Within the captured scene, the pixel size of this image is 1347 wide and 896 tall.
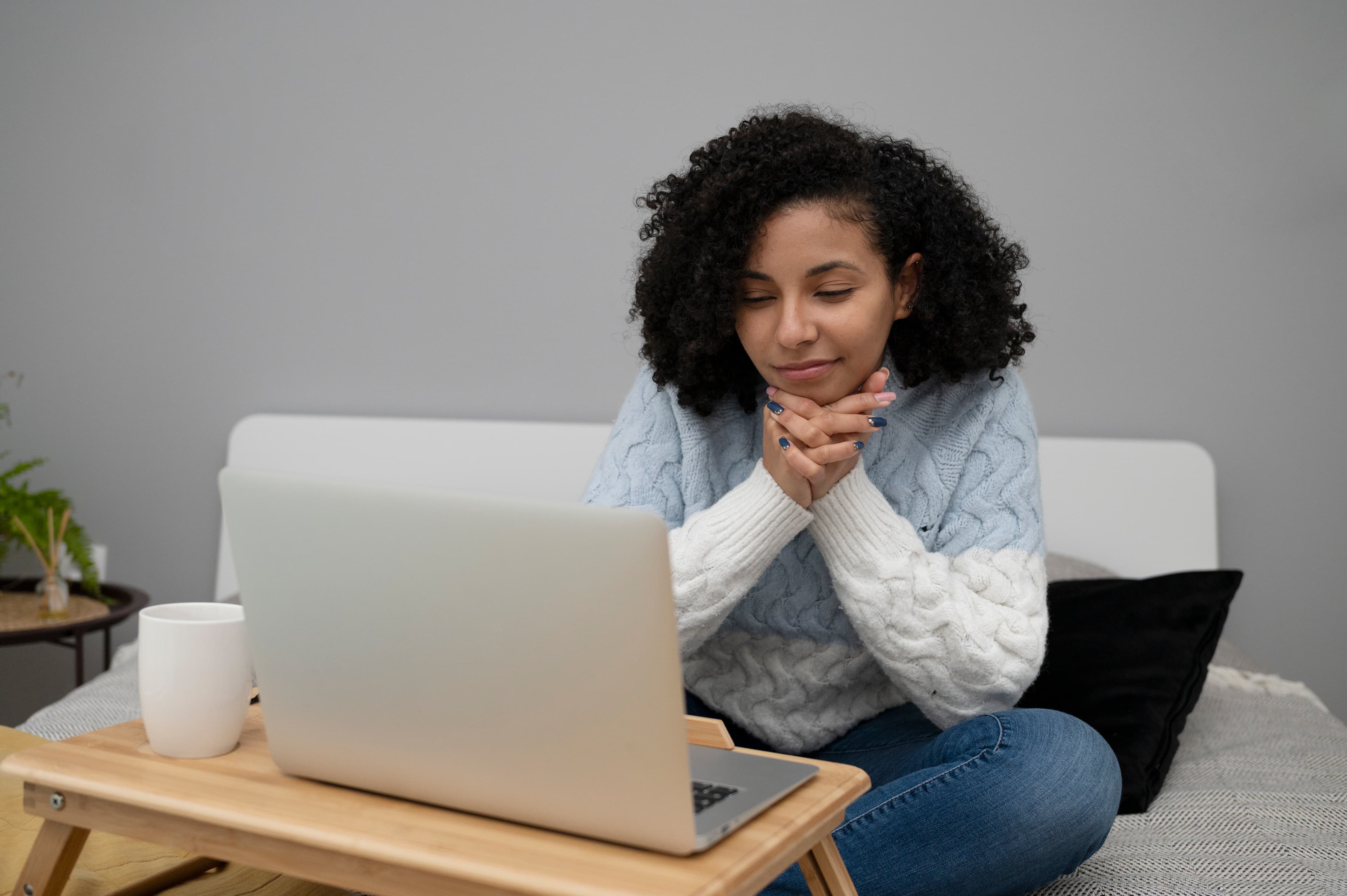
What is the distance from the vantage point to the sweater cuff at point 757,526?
1.12 metres

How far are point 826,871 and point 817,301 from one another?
608 millimetres

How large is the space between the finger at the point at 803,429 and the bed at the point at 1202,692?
0.41m

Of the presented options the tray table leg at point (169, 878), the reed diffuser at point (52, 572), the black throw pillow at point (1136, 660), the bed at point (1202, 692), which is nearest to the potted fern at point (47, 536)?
the reed diffuser at point (52, 572)

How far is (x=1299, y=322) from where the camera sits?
214 centimetres

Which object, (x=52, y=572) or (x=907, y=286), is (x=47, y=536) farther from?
(x=907, y=286)

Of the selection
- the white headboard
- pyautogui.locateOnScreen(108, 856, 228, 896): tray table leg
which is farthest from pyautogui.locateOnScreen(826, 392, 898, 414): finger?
the white headboard

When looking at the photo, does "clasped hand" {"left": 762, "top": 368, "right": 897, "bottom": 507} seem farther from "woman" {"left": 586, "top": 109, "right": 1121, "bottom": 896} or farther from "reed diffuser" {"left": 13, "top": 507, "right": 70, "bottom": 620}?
"reed diffuser" {"left": 13, "top": 507, "right": 70, "bottom": 620}

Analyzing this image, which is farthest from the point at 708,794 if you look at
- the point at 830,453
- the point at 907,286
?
the point at 907,286

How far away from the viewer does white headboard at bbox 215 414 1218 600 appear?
2121 millimetres

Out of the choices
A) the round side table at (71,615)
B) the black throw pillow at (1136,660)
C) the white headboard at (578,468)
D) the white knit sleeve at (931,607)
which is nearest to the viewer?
the white knit sleeve at (931,607)

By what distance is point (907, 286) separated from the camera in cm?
126

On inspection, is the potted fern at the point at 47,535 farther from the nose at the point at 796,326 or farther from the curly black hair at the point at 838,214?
the nose at the point at 796,326

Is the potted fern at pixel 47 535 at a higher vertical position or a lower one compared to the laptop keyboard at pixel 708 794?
lower

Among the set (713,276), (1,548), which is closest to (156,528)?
(1,548)
